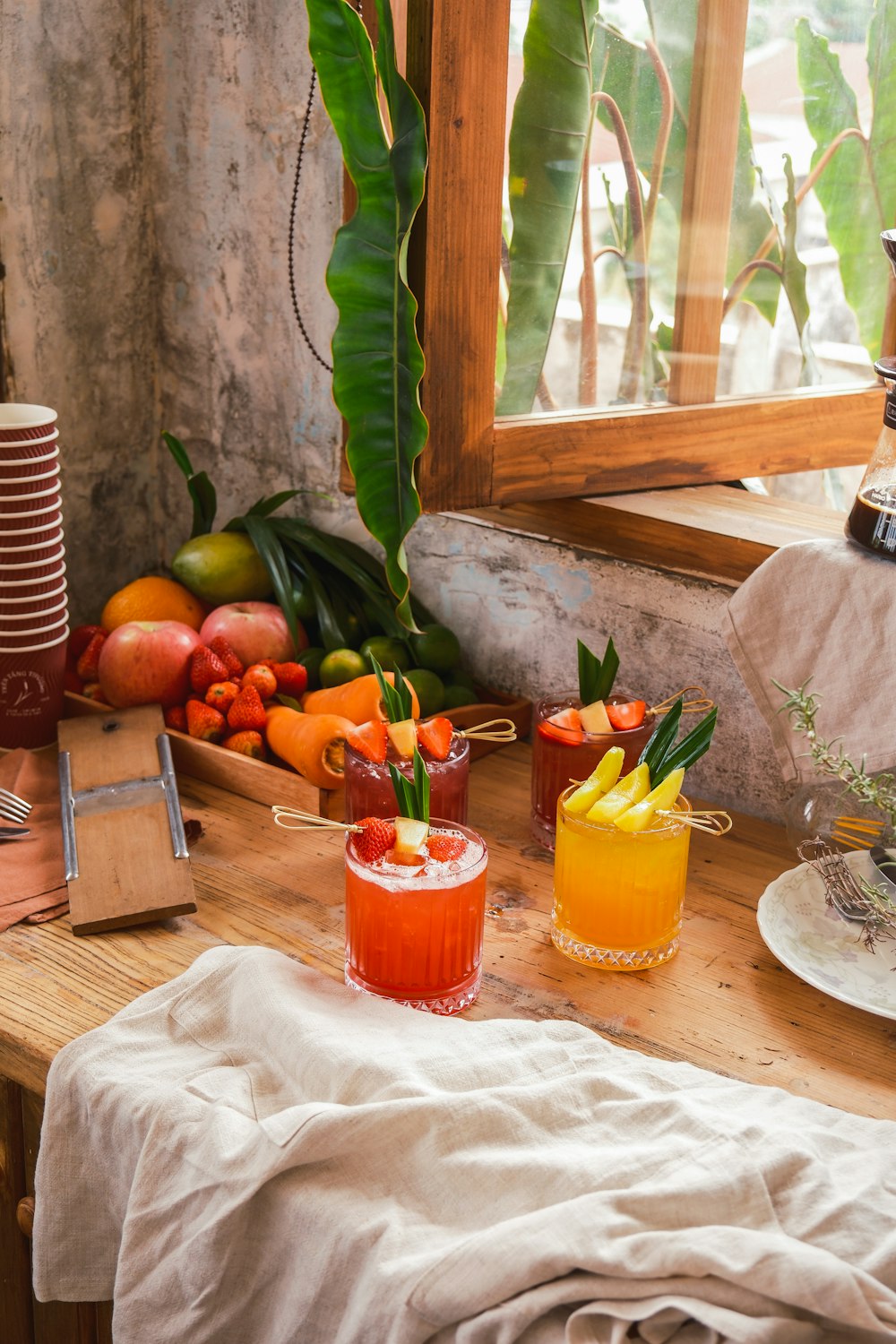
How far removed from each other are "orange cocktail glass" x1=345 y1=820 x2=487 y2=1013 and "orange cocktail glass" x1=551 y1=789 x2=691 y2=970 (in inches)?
4.1

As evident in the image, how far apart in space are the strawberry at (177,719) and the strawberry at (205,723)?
0.10ft

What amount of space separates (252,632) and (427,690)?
24cm

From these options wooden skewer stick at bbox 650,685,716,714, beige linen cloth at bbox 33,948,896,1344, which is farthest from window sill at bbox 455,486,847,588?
beige linen cloth at bbox 33,948,896,1344

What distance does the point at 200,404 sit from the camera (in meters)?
1.99

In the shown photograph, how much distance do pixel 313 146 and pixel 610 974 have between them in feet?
3.74

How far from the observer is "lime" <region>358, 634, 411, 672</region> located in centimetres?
166

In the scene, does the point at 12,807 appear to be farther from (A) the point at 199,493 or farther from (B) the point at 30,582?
(A) the point at 199,493

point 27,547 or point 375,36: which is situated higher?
point 375,36

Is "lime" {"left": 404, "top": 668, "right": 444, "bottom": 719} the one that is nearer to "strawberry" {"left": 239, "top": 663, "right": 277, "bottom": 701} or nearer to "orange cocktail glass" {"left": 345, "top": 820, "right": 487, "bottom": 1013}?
"strawberry" {"left": 239, "top": 663, "right": 277, "bottom": 701}

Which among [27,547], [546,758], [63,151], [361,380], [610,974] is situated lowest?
[610,974]

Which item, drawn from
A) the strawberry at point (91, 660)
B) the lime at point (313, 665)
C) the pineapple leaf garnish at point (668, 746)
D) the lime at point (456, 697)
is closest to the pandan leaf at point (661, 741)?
the pineapple leaf garnish at point (668, 746)

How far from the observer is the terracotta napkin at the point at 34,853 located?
4.24 ft

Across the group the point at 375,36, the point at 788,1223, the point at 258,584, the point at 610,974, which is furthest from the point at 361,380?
the point at 788,1223

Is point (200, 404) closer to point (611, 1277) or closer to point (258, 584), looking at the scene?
point (258, 584)
